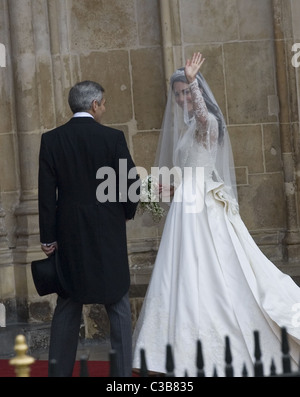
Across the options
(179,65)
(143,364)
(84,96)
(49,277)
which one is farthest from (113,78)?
(143,364)

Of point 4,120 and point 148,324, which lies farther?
point 4,120

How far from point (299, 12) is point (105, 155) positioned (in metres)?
3.08

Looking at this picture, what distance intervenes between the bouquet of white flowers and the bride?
121mm

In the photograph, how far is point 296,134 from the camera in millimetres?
8367

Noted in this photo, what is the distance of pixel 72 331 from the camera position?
5934 mm

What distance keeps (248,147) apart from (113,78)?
47.5 inches

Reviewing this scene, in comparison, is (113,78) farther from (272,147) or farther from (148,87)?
(272,147)

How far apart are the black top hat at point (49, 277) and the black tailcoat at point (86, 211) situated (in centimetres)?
4

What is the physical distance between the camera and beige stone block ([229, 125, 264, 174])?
8.48 m

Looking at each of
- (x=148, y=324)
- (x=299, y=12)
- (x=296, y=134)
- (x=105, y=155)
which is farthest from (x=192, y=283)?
(x=299, y=12)

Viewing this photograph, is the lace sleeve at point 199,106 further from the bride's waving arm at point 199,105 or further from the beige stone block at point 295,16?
the beige stone block at point 295,16
